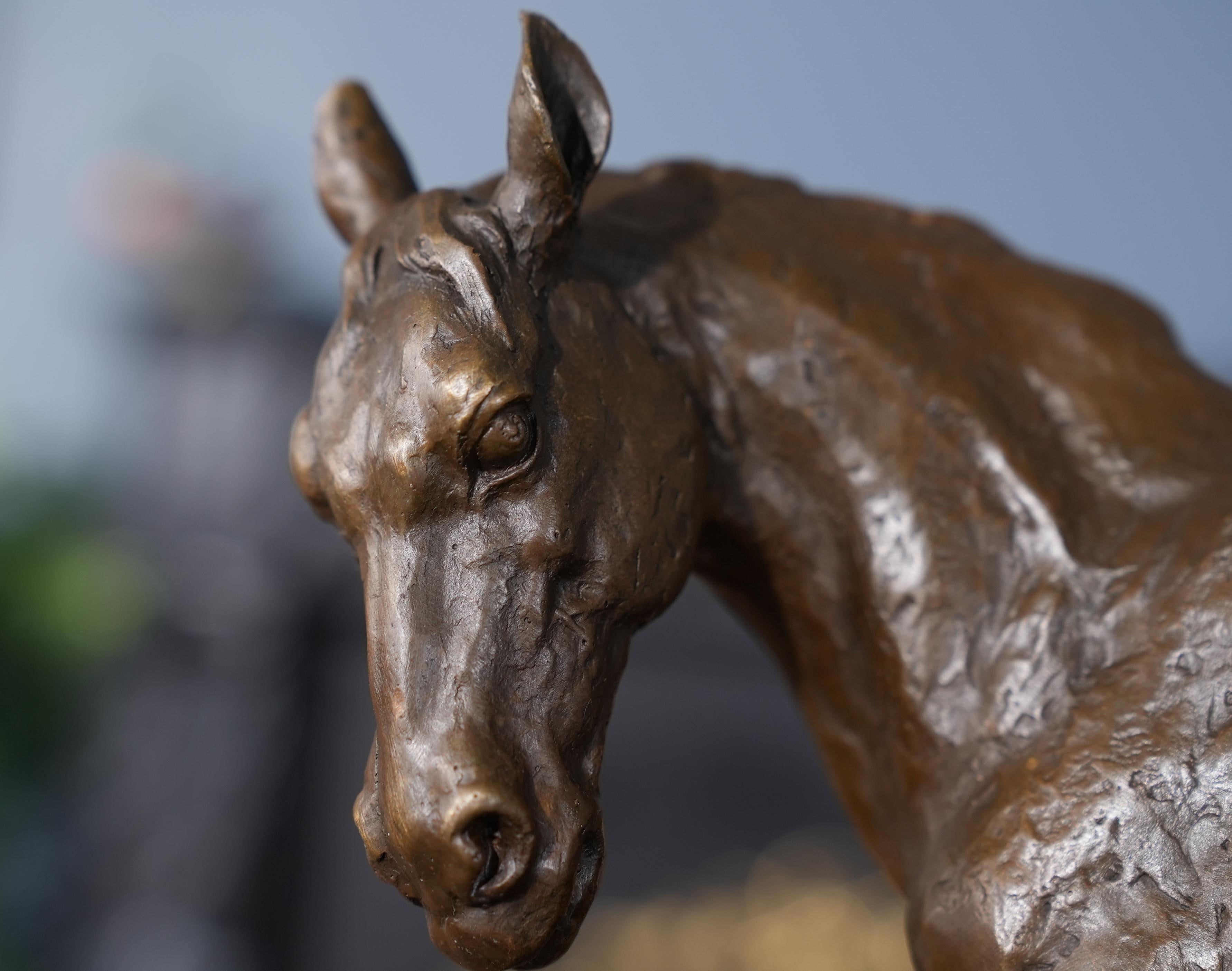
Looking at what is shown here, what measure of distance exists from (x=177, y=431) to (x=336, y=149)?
2.21 meters

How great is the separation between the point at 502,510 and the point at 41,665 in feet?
7.62

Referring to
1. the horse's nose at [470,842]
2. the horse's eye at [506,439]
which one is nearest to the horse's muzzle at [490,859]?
the horse's nose at [470,842]

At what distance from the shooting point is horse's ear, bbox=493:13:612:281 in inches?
27.3

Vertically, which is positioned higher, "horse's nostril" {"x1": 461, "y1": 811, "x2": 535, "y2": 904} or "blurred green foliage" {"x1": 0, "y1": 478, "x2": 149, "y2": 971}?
"horse's nostril" {"x1": 461, "y1": 811, "x2": 535, "y2": 904}

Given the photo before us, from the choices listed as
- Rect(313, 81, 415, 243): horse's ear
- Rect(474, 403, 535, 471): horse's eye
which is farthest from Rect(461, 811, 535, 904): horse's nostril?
Rect(313, 81, 415, 243): horse's ear

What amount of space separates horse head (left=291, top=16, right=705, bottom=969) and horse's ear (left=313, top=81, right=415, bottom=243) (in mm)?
88

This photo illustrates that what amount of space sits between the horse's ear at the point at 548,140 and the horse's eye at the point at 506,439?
111mm

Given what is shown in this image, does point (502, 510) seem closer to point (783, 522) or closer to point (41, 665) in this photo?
point (783, 522)

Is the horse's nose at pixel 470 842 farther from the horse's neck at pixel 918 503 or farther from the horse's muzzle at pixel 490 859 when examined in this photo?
the horse's neck at pixel 918 503

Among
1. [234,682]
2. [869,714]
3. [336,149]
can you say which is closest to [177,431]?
[234,682]

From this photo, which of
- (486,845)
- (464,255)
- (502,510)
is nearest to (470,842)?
(486,845)

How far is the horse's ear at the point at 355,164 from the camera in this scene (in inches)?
33.0

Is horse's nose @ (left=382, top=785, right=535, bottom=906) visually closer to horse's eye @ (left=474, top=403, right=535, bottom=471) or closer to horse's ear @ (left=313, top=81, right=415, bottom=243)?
horse's eye @ (left=474, top=403, right=535, bottom=471)

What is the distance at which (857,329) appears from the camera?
0.83 metres
